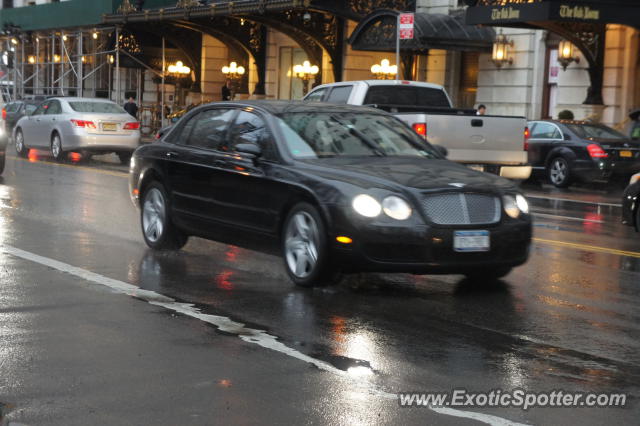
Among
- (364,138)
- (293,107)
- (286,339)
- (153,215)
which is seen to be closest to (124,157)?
(153,215)

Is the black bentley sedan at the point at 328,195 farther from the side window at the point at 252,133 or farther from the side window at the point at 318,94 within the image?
the side window at the point at 318,94

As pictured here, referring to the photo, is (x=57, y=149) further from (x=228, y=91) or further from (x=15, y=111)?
(x=228, y=91)

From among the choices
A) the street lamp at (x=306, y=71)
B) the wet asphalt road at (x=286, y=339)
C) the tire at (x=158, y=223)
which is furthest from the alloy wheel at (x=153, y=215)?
the street lamp at (x=306, y=71)

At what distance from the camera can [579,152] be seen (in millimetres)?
22766

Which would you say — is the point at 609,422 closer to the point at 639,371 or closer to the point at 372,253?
the point at 639,371

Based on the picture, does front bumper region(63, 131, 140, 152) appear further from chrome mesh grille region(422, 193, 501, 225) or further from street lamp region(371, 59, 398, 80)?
chrome mesh grille region(422, 193, 501, 225)

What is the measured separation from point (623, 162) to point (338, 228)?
609 inches

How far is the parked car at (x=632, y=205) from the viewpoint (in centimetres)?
1370

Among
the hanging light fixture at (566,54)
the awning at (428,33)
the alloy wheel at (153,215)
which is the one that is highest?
the awning at (428,33)

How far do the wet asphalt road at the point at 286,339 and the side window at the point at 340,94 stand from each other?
28.1ft

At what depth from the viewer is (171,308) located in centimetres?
796

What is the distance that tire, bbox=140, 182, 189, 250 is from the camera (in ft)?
35.5

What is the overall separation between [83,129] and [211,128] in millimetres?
15468

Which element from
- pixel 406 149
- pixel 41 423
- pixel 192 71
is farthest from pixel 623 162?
pixel 192 71
